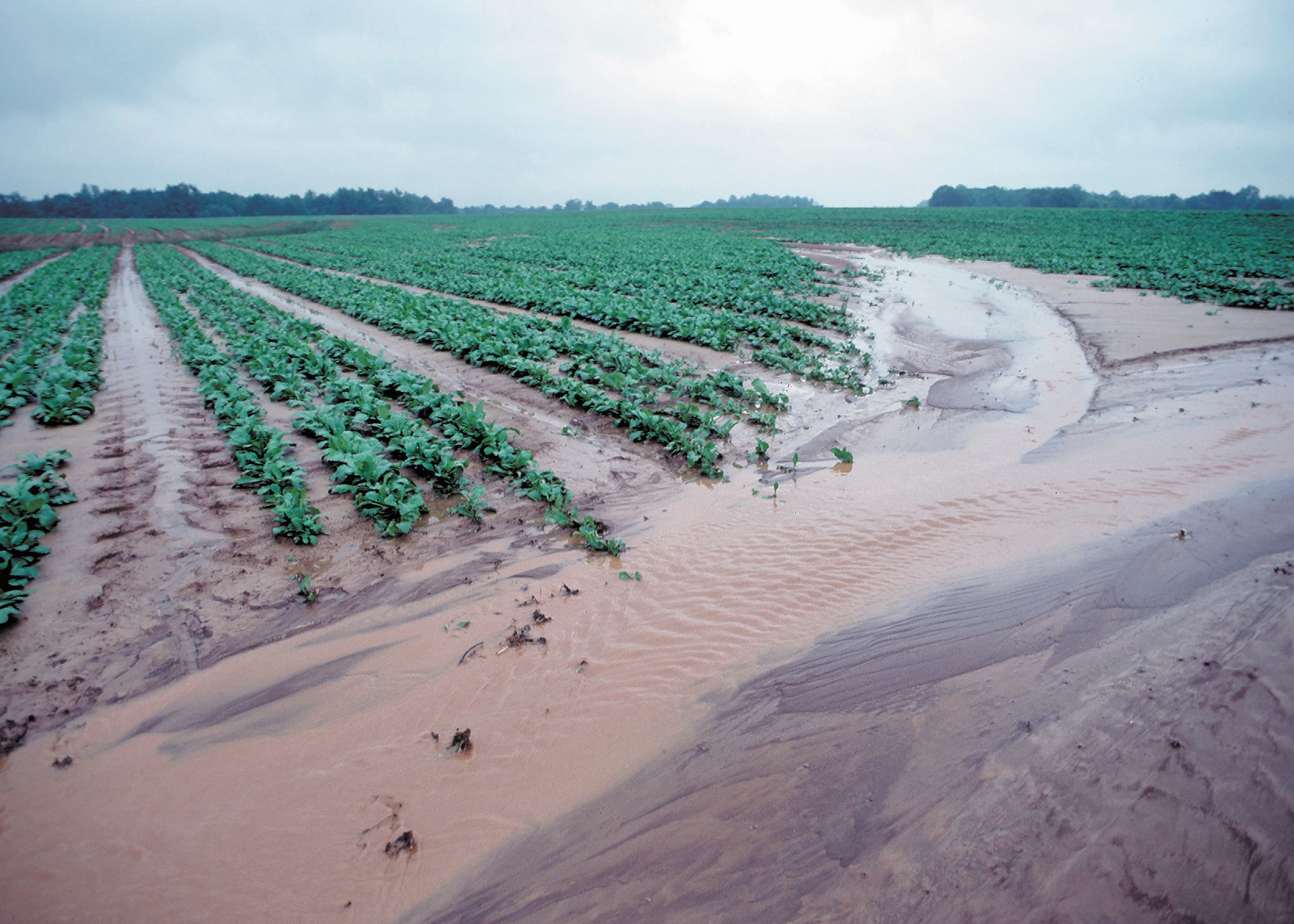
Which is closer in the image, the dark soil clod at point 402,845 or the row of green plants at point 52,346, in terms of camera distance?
the dark soil clod at point 402,845

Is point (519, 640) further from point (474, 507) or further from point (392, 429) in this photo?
point (392, 429)

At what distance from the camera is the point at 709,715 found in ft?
11.6

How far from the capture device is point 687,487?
21.1 ft

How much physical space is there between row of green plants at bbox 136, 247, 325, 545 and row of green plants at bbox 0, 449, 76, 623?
1.45 metres

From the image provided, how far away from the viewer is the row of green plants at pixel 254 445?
17.1ft

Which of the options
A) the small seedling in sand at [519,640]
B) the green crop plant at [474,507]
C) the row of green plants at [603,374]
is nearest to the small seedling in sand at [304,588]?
the green crop plant at [474,507]

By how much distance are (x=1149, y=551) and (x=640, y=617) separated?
4.43m

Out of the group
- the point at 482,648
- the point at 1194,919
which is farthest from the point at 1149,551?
the point at 482,648

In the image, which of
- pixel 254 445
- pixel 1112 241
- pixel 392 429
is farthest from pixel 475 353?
pixel 1112 241

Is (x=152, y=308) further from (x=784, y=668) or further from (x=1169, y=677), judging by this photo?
(x=1169, y=677)

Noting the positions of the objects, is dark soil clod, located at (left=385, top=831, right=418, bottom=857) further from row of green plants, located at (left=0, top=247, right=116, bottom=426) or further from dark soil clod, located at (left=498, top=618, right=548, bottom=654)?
row of green plants, located at (left=0, top=247, right=116, bottom=426)

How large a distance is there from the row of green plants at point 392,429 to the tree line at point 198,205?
385ft

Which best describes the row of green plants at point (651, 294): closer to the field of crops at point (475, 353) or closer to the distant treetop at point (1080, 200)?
the field of crops at point (475, 353)

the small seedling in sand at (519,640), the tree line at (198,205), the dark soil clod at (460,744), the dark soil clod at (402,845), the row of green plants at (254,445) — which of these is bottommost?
the dark soil clod at (402,845)
